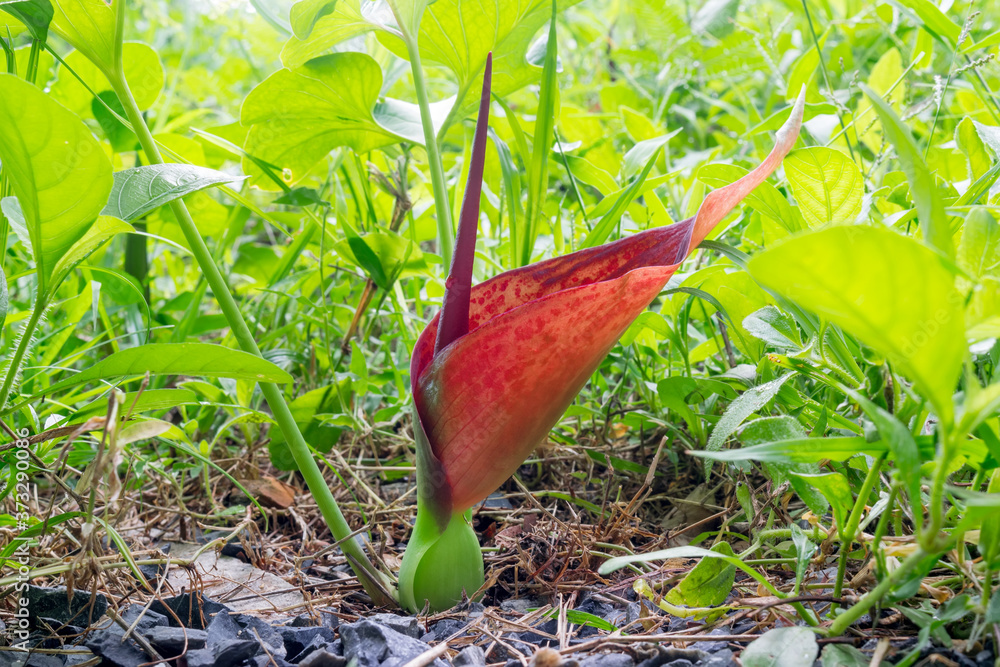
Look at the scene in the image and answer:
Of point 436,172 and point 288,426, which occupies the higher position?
point 436,172

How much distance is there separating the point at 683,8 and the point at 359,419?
4.40 ft

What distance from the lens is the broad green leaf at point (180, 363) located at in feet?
1.70

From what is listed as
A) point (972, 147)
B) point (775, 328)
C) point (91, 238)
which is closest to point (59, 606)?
point (91, 238)

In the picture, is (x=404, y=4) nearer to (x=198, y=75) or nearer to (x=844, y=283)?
(x=844, y=283)

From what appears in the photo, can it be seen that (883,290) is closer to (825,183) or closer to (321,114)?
(825,183)

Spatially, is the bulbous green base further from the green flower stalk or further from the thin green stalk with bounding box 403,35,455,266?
the thin green stalk with bounding box 403,35,455,266

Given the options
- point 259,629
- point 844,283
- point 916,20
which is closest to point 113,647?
point 259,629

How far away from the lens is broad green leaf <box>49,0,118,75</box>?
0.54 m

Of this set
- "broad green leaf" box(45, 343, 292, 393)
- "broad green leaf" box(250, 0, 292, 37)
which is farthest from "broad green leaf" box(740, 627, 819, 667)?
"broad green leaf" box(250, 0, 292, 37)

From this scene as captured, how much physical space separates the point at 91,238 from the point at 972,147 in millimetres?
795

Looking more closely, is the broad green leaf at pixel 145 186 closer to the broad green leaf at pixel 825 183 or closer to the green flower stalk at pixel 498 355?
the green flower stalk at pixel 498 355

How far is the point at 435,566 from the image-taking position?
59 centimetres

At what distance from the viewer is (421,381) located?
564 millimetres

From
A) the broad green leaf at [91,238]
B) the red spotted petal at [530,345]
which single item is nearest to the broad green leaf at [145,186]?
the broad green leaf at [91,238]
